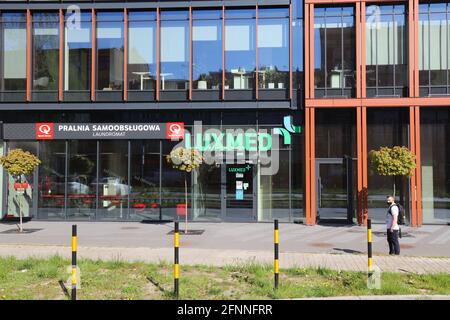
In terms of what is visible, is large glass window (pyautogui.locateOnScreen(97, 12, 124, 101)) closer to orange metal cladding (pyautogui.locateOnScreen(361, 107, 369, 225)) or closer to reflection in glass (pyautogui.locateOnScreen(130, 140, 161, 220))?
reflection in glass (pyautogui.locateOnScreen(130, 140, 161, 220))

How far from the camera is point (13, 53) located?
71.5ft

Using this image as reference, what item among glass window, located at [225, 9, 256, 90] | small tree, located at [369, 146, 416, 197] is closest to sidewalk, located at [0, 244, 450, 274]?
small tree, located at [369, 146, 416, 197]

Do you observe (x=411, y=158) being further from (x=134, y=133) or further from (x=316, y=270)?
(x=134, y=133)

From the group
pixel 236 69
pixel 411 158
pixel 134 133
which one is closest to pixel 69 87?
pixel 134 133

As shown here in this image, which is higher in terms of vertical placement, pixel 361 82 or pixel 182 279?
pixel 361 82

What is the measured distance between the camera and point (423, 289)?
28.6ft

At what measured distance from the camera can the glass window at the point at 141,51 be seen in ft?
70.0

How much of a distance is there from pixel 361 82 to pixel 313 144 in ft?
10.3

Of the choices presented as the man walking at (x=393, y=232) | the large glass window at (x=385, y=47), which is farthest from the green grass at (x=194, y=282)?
the large glass window at (x=385, y=47)

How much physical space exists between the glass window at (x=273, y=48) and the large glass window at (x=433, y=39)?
17.6 feet

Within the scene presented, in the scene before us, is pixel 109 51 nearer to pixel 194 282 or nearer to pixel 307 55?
pixel 307 55

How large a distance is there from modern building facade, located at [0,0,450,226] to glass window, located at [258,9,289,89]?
5cm

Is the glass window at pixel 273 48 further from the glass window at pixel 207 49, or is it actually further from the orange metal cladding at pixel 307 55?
the glass window at pixel 207 49

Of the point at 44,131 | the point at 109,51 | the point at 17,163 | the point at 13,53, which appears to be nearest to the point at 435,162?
the point at 109,51
